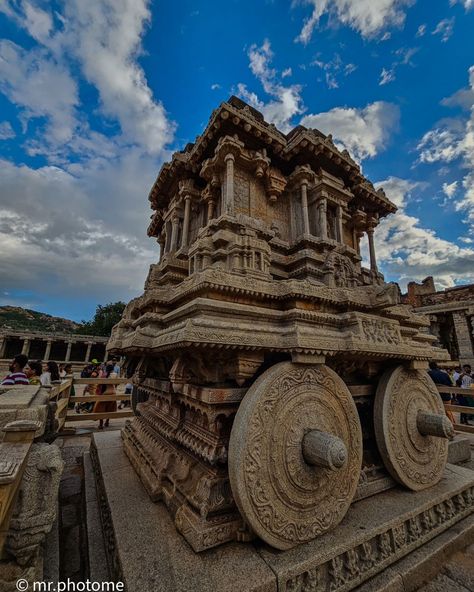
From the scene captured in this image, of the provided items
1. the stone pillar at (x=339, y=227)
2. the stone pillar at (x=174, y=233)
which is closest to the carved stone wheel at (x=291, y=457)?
the stone pillar at (x=339, y=227)

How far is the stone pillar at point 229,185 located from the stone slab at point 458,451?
6165 millimetres

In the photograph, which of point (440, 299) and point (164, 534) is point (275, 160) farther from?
point (440, 299)

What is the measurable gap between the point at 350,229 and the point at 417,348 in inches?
207

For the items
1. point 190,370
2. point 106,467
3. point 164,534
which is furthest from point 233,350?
point 106,467

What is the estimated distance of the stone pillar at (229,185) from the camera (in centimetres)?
514

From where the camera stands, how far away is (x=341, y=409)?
10.0 ft

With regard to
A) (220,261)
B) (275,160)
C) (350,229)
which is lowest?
(220,261)

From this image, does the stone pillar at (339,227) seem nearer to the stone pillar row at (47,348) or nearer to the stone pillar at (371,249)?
the stone pillar at (371,249)

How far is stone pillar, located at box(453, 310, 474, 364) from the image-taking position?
20.0 metres

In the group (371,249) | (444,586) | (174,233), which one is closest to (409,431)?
(444,586)

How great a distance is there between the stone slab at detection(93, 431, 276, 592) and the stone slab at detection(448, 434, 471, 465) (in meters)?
4.94

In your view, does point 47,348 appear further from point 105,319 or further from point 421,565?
point 421,565

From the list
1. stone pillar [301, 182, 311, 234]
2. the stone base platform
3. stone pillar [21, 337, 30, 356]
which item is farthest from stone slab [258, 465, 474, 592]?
stone pillar [21, 337, 30, 356]

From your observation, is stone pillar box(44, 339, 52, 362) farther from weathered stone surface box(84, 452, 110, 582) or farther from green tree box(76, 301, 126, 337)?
weathered stone surface box(84, 452, 110, 582)
